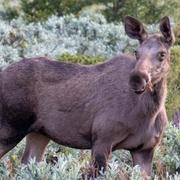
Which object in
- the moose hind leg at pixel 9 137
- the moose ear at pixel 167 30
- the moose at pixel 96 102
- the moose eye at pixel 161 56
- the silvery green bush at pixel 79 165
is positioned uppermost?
the moose ear at pixel 167 30

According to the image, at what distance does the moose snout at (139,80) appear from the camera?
7.55m

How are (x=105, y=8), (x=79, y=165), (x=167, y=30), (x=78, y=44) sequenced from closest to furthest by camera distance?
(x=79, y=165) → (x=167, y=30) → (x=78, y=44) → (x=105, y=8)

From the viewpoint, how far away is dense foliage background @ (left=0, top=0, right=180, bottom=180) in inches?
311

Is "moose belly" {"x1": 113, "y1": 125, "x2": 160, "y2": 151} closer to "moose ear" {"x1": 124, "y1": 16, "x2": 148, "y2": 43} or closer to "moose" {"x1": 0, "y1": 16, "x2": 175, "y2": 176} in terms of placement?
"moose" {"x1": 0, "y1": 16, "x2": 175, "y2": 176}

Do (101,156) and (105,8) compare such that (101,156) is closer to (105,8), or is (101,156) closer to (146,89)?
(146,89)

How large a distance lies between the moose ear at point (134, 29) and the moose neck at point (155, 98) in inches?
20.3

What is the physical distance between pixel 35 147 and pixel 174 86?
4.68 metres

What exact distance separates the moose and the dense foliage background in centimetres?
25

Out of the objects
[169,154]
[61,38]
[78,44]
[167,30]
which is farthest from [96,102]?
[61,38]

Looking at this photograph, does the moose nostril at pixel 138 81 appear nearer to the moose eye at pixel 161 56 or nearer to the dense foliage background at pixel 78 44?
the moose eye at pixel 161 56

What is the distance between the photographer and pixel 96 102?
848cm

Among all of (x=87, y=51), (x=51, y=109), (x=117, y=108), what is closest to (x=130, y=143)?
(x=117, y=108)

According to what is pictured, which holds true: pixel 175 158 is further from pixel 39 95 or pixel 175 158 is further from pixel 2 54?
pixel 2 54

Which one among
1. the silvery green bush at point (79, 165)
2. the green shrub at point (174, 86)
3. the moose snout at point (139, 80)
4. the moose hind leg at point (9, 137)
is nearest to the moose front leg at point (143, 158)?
the silvery green bush at point (79, 165)
